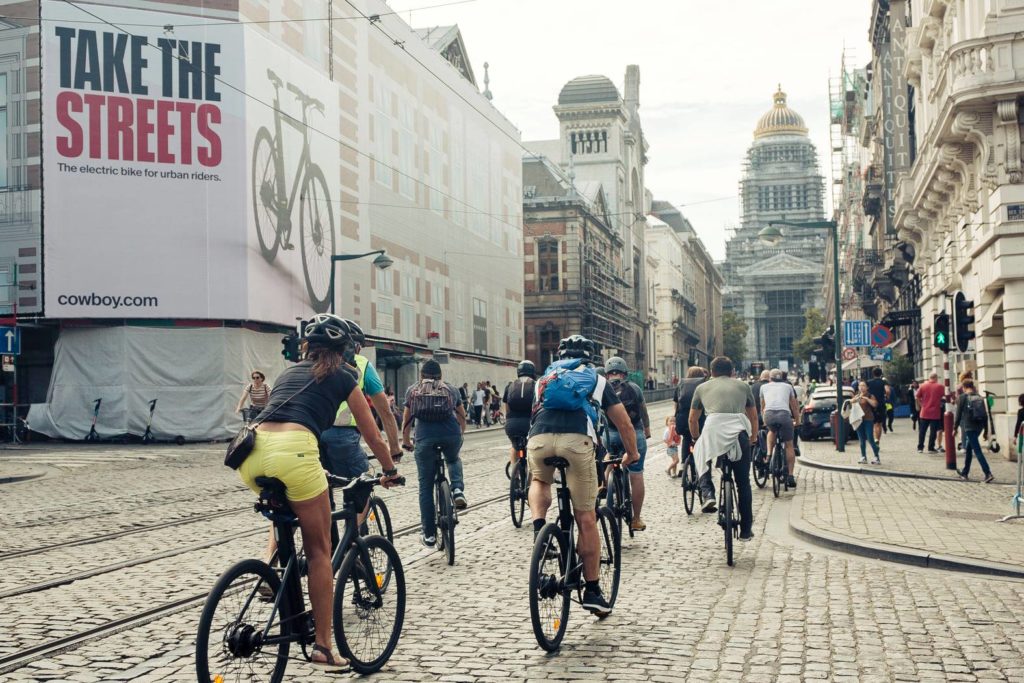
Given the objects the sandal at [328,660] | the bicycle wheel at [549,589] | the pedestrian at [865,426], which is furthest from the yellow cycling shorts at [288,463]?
the pedestrian at [865,426]

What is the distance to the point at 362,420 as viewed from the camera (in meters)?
5.50

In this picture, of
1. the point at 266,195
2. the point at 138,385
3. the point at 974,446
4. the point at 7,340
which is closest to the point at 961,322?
the point at 974,446

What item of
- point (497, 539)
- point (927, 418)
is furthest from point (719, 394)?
point (927, 418)

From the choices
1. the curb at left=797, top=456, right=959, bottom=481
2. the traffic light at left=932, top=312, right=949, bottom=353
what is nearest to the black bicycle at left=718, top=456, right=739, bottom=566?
the traffic light at left=932, top=312, right=949, bottom=353

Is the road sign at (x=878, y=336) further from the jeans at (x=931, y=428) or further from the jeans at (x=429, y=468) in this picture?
the jeans at (x=429, y=468)

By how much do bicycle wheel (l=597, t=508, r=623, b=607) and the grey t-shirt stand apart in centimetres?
294

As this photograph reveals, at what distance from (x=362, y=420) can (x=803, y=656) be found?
8.63 ft

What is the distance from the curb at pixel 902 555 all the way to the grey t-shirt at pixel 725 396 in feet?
4.79

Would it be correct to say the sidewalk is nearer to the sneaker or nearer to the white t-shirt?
the white t-shirt

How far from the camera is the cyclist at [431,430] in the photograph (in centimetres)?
959

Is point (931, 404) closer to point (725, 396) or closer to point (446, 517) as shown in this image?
point (725, 396)

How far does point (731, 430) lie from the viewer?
31.9ft

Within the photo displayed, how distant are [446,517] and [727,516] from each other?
2206 millimetres

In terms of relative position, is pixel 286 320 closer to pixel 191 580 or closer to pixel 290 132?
pixel 290 132
